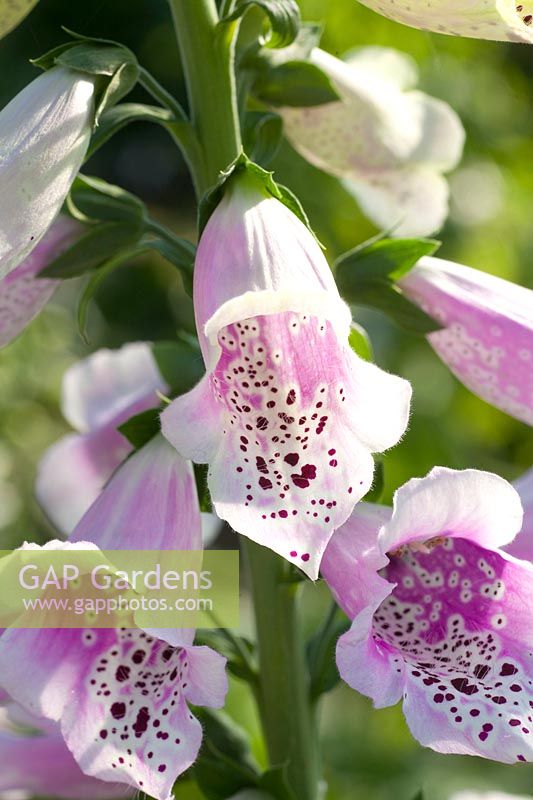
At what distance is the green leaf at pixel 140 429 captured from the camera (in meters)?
0.97

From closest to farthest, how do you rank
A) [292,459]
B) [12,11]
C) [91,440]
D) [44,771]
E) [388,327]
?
[292,459]
[12,11]
[44,771]
[91,440]
[388,327]

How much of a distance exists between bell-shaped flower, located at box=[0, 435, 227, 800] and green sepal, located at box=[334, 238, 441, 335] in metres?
0.22

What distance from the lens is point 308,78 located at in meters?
1.02

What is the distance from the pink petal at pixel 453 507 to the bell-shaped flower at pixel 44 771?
49 cm

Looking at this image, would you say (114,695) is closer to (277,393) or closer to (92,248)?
(277,393)

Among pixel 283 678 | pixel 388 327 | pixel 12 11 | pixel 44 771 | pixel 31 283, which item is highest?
pixel 12 11

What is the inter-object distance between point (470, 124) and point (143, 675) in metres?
2.29

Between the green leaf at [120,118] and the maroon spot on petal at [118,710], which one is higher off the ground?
the green leaf at [120,118]

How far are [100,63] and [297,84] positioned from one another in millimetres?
220

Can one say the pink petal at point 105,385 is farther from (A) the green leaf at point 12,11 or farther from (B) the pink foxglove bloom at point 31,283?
(A) the green leaf at point 12,11

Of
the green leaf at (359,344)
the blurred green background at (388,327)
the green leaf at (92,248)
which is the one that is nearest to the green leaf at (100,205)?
the green leaf at (92,248)

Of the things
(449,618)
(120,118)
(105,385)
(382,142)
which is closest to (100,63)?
(120,118)

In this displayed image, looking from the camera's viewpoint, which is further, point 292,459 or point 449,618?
point 449,618

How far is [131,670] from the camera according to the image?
88 centimetres
